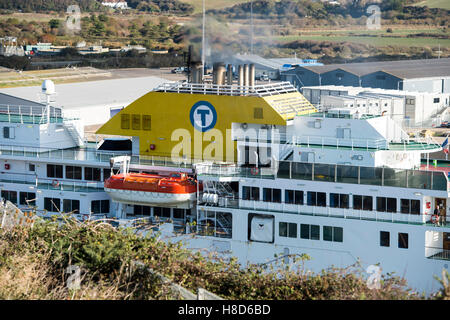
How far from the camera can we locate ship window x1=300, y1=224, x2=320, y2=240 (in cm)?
2583

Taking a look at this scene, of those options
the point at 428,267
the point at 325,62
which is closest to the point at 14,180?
the point at 428,267

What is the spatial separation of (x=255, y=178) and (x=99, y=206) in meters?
5.87

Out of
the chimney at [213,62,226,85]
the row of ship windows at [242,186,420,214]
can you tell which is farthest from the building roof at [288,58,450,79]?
the row of ship windows at [242,186,420,214]

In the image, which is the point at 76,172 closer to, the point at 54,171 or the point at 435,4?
the point at 54,171

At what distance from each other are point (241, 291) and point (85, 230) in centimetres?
430

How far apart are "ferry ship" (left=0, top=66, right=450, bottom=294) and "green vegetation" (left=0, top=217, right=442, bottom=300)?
13.9 ft

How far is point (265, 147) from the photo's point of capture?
91.8 ft

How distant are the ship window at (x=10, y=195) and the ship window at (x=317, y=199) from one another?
35.9 feet

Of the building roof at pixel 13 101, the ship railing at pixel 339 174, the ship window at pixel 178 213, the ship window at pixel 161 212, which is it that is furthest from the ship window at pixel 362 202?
the building roof at pixel 13 101

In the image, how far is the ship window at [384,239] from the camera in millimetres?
25016

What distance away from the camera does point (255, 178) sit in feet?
87.9

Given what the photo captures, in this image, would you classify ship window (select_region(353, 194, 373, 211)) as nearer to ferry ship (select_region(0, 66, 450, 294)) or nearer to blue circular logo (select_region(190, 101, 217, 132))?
ferry ship (select_region(0, 66, 450, 294))

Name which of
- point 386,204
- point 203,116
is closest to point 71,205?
point 203,116

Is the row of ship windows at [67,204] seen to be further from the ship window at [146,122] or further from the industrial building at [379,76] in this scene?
the industrial building at [379,76]
